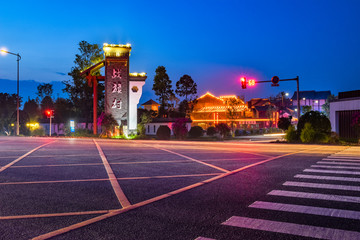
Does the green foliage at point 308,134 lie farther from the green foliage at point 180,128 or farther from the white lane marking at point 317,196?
the white lane marking at point 317,196

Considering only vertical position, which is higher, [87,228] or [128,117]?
[128,117]

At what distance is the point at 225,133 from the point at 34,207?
32.2 m

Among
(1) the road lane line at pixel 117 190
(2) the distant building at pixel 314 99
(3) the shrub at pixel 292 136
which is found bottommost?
(1) the road lane line at pixel 117 190

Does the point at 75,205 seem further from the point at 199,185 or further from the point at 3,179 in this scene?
the point at 3,179

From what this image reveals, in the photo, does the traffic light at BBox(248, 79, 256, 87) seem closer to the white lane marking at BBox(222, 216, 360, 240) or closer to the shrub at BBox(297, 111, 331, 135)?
the shrub at BBox(297, 111, 331, 135)

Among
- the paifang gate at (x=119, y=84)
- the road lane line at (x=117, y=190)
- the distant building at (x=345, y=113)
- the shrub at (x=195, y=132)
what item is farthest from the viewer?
the paifang gate at (x=119, y=84)

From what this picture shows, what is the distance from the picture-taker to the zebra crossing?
4230mm

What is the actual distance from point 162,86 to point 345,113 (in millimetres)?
33089

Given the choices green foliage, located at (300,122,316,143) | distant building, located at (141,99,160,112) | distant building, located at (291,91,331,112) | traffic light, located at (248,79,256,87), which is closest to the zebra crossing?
green foliage, located at (300,122,316,143)

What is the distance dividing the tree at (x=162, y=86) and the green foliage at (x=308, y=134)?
34.3 metres

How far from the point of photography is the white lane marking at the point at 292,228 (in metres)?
4.06

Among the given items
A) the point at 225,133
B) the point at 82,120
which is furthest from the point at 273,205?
the point at 82,120

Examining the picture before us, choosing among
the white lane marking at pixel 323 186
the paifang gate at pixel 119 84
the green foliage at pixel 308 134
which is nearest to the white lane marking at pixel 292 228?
the white lane marking at pixel 323 186

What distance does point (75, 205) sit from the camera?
5648mm
